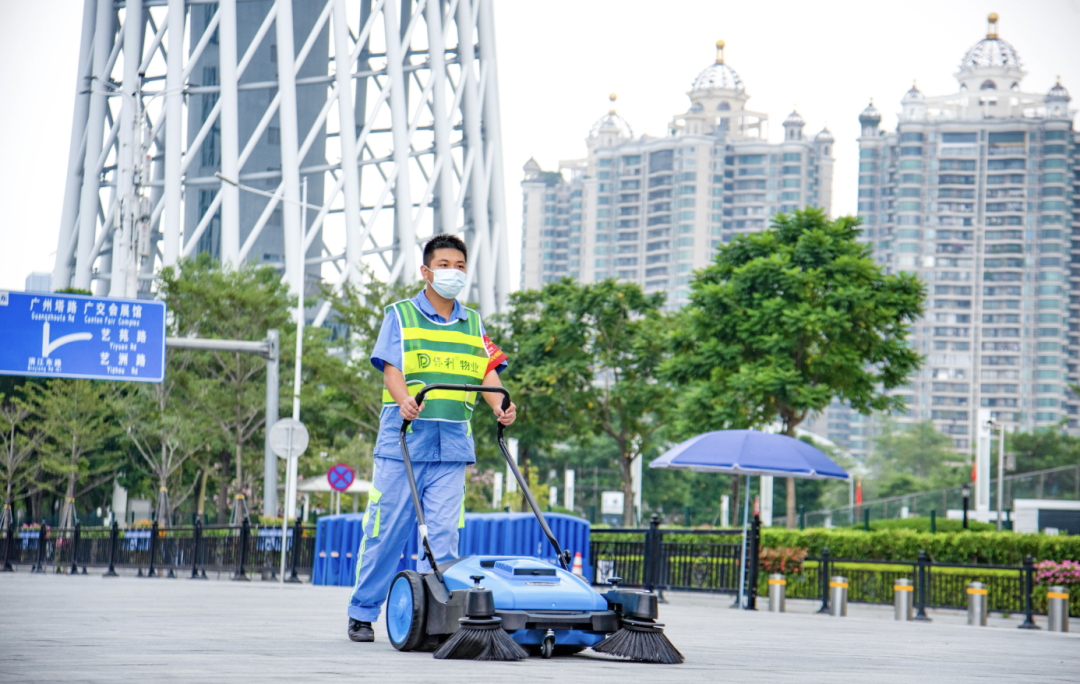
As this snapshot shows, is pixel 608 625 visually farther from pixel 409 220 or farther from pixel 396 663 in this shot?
pixel 409 220

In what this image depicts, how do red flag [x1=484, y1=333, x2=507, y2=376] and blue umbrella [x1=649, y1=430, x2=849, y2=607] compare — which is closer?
red flag [x1=484, y1=333, x2=507, y2=376]

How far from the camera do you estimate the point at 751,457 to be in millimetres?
15266

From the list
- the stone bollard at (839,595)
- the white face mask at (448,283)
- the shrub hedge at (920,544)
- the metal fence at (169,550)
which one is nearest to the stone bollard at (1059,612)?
the stone bollard at (839,595)

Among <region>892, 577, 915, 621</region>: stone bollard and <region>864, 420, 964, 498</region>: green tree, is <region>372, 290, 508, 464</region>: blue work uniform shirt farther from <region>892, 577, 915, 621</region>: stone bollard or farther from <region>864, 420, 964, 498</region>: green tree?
<region>864, 420, 964, 498</region>: green tree

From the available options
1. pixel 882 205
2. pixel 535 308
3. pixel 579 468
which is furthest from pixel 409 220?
pixel 882 205

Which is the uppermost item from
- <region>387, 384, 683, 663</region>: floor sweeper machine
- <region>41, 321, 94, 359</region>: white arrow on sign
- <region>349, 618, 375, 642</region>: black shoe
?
<region>41, 321, 94, 359</region>: white arrow on sign

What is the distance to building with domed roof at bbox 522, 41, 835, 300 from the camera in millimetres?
135250

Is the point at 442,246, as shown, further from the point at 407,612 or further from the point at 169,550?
the point at 169,550

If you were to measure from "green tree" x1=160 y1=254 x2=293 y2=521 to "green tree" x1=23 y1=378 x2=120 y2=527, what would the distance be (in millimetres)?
5561

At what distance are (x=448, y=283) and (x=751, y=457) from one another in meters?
9.74

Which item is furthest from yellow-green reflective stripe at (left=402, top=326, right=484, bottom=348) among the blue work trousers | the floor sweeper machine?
the floor sweeper machine

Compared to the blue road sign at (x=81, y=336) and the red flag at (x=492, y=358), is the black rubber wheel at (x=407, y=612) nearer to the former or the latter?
the red flag at (x=492, y=358)

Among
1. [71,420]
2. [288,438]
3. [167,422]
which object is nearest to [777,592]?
[288,438]

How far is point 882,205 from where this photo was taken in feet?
442
